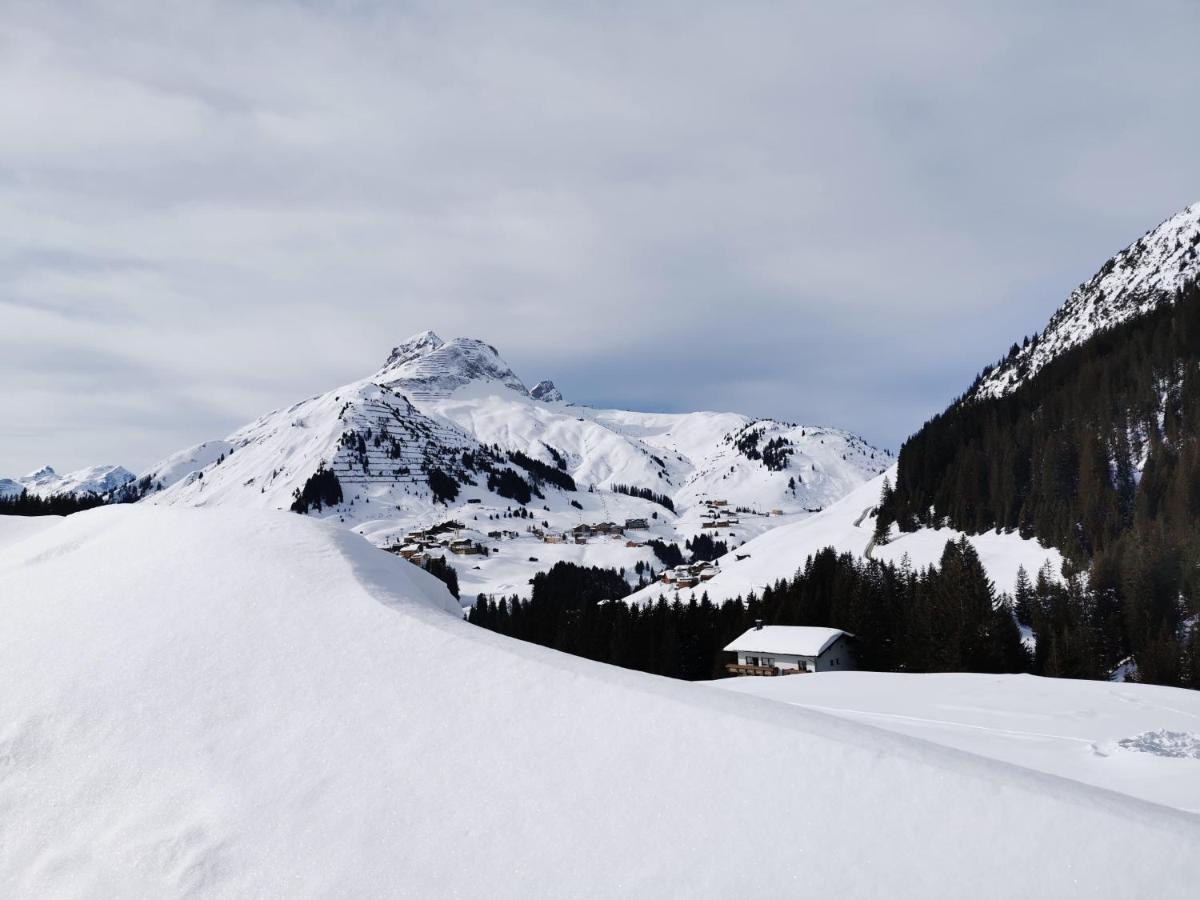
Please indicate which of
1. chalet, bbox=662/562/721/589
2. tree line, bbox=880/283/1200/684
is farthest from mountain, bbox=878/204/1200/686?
chalet, bbox=662/562/721/589

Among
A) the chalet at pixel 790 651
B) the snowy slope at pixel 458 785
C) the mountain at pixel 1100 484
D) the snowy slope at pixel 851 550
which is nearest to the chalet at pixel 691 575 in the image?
the snowy slope at pixel 851 550

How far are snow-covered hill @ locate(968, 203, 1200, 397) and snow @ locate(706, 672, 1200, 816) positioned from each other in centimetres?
15593

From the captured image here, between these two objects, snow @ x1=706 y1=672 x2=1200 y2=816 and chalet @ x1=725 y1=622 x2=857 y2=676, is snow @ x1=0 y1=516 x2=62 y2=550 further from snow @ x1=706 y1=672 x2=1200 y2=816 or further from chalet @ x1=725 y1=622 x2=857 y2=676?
chalet @ x1=725 y1=622 x2=857 y2=676

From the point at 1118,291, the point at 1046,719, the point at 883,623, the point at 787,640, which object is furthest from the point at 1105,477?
the point at 1118,291

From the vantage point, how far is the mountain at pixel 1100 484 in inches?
1700

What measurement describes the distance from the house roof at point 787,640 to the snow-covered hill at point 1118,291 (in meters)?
130

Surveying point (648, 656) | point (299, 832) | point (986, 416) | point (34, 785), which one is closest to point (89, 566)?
point (34, 785)

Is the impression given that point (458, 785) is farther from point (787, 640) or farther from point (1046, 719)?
point (787, 640)

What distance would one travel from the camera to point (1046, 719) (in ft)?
40.4

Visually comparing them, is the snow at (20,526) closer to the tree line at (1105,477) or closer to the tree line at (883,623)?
the tree line at (883,623)

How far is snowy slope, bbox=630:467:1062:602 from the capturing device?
63.6 metres

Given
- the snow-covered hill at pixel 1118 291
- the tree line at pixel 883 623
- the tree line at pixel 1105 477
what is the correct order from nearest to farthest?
the tree line at pixel 883 623
the tree line at pixel 1105 477
the snow-covered hill at pixel 1118 291

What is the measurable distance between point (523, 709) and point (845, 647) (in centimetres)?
4818

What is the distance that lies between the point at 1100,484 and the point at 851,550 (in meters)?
29.3
